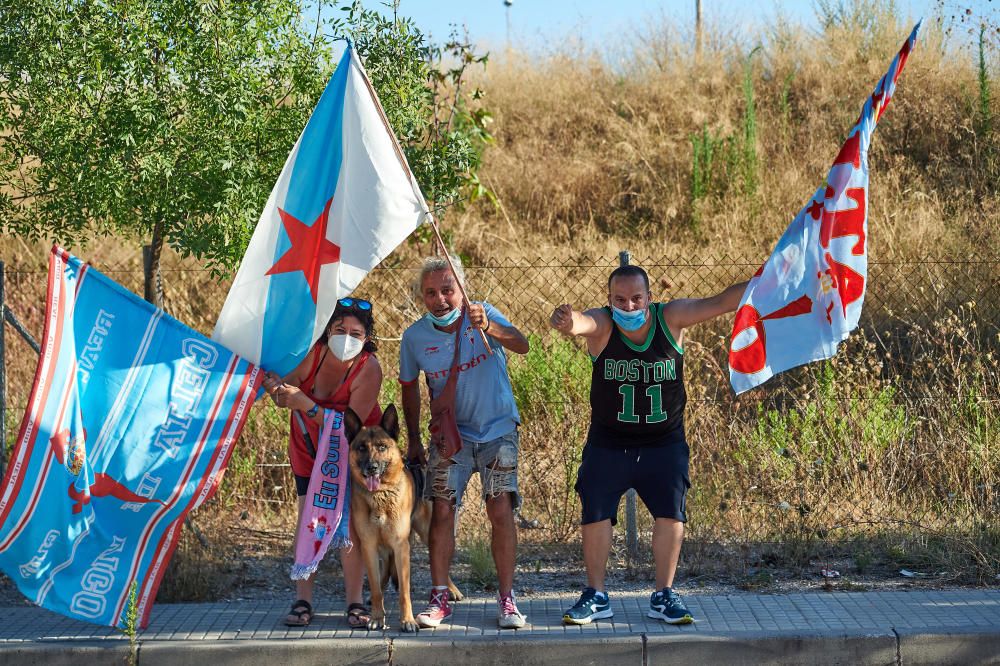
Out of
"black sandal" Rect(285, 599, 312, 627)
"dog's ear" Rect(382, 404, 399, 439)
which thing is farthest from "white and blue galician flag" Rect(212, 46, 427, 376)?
"black sandal" Rect(285, 599, 312, 627)

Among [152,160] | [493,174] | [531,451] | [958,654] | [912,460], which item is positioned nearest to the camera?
[958,654]

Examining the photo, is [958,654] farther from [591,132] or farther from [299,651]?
[591,132]

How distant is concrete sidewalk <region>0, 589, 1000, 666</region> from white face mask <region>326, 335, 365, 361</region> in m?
1.40

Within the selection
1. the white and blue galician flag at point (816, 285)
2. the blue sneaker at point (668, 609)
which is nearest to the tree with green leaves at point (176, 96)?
the white and blue galician flag at point (816, 285)

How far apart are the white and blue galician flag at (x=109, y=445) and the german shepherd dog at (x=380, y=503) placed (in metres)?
0.68

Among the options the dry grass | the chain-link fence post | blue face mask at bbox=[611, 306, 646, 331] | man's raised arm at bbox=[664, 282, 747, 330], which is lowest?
the chain-link fence post

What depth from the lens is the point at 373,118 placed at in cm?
554

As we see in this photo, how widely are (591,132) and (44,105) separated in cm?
1257

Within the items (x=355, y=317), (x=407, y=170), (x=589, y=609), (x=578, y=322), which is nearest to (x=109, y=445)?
(x=355, y=317)

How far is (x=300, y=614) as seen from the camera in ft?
18.6

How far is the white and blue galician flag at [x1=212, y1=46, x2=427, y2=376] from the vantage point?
554cm

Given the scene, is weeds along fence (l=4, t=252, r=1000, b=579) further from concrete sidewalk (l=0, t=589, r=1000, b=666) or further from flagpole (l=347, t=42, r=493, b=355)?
concrete sidewalk (l=0, t=589, r=1000, b=666)

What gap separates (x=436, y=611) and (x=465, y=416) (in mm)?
1001

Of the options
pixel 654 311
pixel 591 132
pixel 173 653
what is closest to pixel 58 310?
pixel 173 653
